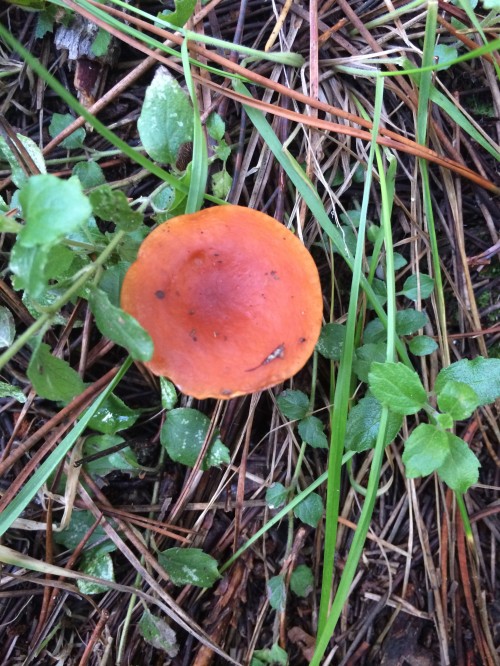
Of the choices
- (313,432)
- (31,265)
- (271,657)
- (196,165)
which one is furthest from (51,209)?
(271,657)

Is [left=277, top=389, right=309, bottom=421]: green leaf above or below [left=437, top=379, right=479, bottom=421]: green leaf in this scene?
below

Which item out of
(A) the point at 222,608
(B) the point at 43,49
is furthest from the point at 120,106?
(A) the point at 222,608

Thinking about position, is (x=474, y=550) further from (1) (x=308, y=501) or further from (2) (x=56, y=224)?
(2) (x=56, y=224)

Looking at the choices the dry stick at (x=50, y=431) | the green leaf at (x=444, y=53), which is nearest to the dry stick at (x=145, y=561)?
the dry stick at (x=50, y=431)

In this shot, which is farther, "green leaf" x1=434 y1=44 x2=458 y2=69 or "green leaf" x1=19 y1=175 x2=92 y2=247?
"green leaf" x1=434 y1=44 x2=458 y2=69

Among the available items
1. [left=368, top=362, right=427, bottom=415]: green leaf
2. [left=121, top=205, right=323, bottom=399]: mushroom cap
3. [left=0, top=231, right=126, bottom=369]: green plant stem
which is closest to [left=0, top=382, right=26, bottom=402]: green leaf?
[left=0, top=231, right=126, bottom=369]: green plant stem

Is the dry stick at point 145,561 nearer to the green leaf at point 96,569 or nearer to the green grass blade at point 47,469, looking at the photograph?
the green leaf at point 96,569

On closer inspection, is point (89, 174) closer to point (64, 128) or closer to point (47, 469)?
point (64, 128)

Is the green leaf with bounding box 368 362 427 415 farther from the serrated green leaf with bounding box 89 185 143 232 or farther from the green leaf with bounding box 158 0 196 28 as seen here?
the green leaf with bounding box 158 0 196 28
